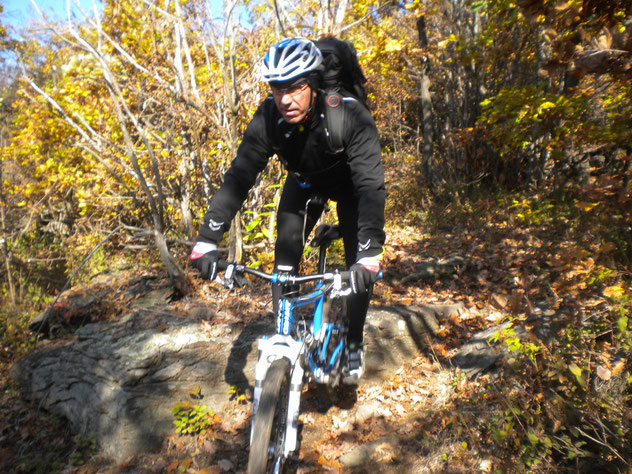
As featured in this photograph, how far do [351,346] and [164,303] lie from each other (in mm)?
2968

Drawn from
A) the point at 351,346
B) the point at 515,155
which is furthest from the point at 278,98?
the point at 515,155

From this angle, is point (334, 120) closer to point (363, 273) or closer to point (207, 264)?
point (363, 273)

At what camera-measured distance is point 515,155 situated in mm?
9500

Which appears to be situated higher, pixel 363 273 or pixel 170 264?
pixel 363 273

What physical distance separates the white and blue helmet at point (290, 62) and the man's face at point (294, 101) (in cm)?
8

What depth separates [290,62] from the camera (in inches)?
103

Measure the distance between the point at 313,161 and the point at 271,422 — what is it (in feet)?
5.87

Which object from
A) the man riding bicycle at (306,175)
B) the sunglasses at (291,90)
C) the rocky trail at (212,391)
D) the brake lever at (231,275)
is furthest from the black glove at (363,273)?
the rocky trail at (212,391)

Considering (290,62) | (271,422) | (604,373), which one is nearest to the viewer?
(604,373)

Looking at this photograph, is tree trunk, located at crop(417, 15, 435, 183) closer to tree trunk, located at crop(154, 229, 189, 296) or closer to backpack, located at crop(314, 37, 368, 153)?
tree trunk, located at crop(154, 229, 189, 296)

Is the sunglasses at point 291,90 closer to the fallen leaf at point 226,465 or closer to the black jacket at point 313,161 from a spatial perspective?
the black jacket at point 313,161

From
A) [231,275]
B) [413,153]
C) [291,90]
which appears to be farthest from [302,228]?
[413,153]

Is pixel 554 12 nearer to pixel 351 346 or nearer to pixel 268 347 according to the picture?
pixel 268 347

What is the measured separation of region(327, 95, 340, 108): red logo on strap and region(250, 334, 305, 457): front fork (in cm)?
164
